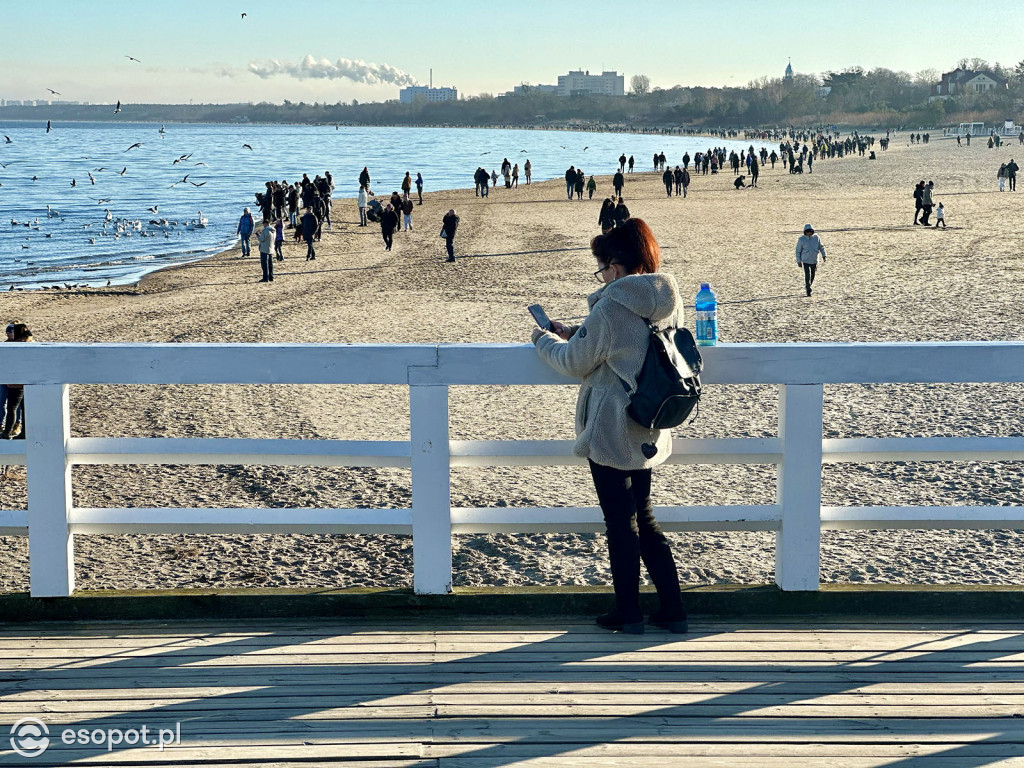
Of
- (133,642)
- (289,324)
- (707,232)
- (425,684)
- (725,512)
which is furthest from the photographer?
(707,232)

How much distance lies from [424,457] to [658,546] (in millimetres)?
891

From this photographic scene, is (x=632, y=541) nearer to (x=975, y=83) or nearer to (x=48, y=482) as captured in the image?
(x=48, y=482)

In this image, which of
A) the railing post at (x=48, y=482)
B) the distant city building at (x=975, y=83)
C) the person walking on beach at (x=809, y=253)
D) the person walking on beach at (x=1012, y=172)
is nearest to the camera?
the railing post at (x=48, y=482)

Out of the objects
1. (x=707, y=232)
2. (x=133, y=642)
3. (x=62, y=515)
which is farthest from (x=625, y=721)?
(x=707, y=232)

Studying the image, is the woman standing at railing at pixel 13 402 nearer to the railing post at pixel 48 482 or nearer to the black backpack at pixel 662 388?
the railing post at pixel 48 482

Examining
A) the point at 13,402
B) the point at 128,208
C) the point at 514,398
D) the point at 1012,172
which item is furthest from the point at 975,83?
the point at 13,402

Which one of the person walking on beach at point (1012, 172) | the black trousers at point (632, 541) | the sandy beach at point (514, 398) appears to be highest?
the person walking on beach at point (1012, 172)

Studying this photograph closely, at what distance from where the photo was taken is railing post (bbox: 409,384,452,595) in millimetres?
4230

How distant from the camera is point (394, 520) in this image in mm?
4297

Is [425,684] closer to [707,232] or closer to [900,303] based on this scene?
[900,303]

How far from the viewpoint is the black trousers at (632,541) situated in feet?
13.2

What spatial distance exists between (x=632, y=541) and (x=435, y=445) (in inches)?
30.7

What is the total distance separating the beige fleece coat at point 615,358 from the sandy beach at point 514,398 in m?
3.61

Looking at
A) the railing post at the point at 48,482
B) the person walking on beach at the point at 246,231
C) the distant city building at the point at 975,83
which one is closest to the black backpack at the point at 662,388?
the railing post at the point at 48,482
